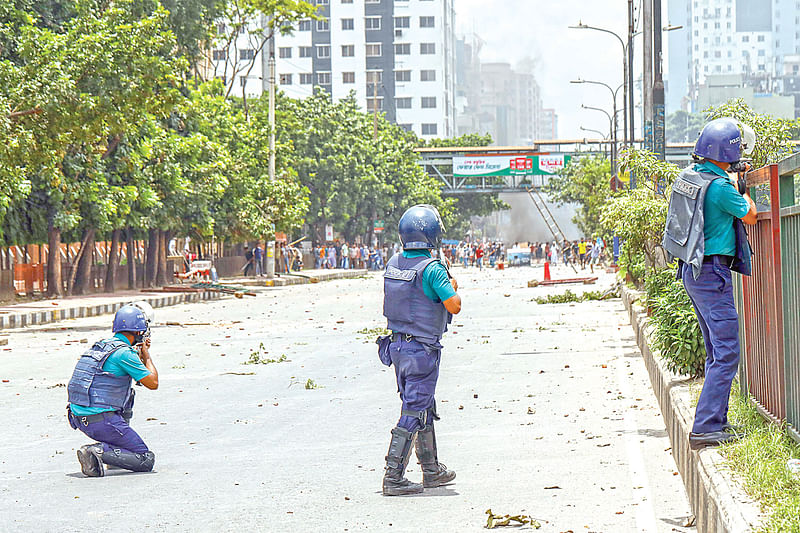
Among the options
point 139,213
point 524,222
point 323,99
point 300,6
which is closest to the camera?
point 139,213

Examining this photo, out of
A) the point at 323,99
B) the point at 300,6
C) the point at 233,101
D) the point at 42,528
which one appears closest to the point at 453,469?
the point at 42,528

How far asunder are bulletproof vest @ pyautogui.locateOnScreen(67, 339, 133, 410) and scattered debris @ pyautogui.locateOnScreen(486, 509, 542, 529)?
3.07m

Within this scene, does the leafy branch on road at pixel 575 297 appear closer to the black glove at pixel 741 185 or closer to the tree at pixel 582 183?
the black glove at pixel 741 185

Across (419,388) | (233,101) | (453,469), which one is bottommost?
(453,469)

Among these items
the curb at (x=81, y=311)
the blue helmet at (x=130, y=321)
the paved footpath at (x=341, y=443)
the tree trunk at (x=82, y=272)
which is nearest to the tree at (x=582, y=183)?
the curb at (x=81, y=311)

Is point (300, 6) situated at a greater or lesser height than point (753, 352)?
greater

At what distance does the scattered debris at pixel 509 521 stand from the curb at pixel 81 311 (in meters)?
19.9

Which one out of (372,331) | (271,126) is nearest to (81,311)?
(372,331)

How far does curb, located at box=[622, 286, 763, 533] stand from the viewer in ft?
16.0

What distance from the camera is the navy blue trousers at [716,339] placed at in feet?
21.3

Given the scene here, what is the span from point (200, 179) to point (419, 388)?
111ft

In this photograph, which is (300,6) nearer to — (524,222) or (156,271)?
(156,271)

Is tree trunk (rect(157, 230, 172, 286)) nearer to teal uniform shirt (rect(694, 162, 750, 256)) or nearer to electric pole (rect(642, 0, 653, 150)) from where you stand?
electric pole (rect(642, 0, 653, 150))

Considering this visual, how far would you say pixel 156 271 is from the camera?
42312 millimetres
